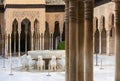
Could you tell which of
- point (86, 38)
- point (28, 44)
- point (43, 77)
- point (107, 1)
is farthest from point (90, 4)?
point (28, 44)

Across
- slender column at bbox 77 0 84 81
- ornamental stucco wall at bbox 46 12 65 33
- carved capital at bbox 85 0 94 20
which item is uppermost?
ornamental stucco wall at bbox 46 12 65 33

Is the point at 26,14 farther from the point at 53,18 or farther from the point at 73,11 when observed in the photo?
the point at 73,11

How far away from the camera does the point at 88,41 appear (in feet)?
20.9

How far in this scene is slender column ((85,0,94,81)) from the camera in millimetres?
6336

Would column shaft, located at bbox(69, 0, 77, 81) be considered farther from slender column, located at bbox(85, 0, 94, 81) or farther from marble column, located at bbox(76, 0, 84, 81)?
slender column, located at bbox(85, 0, 94, 81)

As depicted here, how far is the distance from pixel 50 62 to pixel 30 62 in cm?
116

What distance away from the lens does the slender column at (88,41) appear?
20.8 ft

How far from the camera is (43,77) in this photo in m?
15.7

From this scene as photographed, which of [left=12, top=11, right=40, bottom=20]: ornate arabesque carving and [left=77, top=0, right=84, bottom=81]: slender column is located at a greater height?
[left=12, top=11, right=40, bottom=20]: ornate arabesque carving

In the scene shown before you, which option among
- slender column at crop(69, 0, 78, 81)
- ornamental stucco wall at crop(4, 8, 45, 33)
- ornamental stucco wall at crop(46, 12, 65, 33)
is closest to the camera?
slender column at crop(69, 0, 78, 81)

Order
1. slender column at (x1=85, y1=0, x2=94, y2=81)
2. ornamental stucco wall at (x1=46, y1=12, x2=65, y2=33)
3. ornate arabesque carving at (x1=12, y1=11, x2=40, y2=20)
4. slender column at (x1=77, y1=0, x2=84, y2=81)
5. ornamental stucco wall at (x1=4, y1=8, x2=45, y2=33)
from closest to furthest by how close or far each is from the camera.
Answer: slender column at (x1=85, y1=0, x2=94, y2=81), slender column at (x1=77, y1=0, x2=84, y2=81), ornamental stucco wall at (x1=4, y1=8, x2=45, y2=33), ornate arabesque carving at (x1=12, y1=11, x2=40, y2=20), ornamental stucco wall at (x1=46, y1=12, x2=65, y2=33)

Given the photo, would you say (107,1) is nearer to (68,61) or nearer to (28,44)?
(28,44)

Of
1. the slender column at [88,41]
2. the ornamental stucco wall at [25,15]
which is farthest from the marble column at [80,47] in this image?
the ornamental stucco wall at [25,15]

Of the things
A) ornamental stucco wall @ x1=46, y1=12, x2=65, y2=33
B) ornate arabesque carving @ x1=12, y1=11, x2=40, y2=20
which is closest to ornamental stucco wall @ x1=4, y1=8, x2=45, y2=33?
ornate arabesque carving @ x1=12, y1=11, x2=40, y2=20
